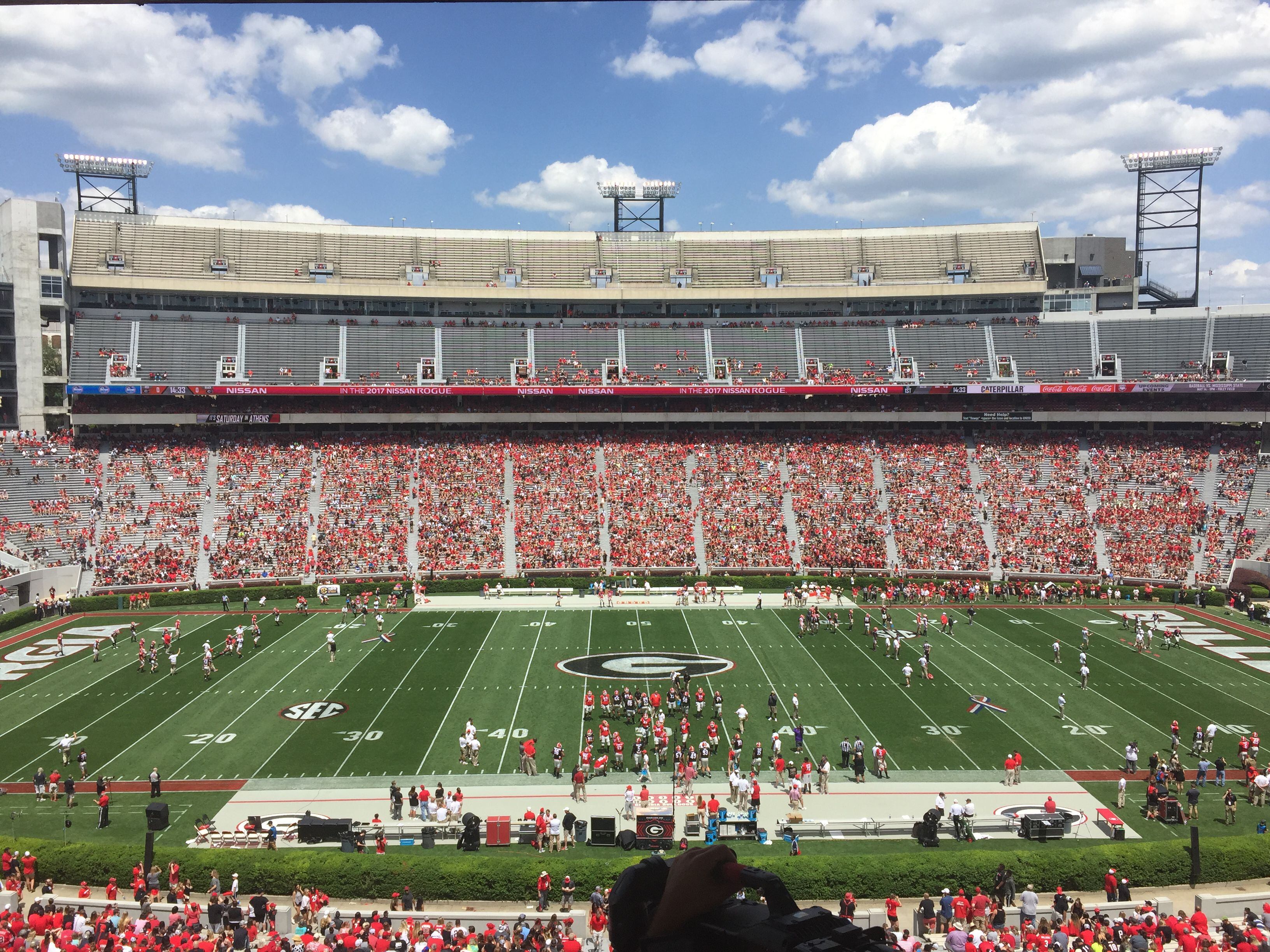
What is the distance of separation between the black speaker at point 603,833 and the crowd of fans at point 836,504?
29.5 meters

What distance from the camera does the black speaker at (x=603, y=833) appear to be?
2072cm

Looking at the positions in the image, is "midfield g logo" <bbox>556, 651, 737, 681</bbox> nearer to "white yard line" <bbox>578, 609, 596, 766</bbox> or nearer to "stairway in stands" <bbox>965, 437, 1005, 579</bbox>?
"white yard line" <bbox>578, 609, 596, 766</bbox>

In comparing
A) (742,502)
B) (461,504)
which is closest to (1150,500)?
(742,502)

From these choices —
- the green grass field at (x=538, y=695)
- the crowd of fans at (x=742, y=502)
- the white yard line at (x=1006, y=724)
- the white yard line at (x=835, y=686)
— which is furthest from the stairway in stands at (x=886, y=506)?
the white yard line at (x=1006, y=724)

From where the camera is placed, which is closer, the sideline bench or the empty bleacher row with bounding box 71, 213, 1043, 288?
the sideline bench

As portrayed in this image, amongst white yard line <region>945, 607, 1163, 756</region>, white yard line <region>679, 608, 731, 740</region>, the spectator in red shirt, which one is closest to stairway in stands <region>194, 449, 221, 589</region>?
white yard line <region>679, 608, 731, 740</region>

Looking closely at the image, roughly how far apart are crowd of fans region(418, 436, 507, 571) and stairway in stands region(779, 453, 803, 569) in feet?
51.3

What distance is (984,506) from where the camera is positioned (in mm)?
51000

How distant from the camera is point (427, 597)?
44094 mm

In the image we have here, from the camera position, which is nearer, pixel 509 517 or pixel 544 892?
pixel 544 892

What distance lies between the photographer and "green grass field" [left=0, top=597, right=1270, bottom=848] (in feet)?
82.0

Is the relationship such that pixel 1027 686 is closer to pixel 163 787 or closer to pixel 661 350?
pixel 163 787

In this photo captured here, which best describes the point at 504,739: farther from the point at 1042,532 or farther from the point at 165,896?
the point at 1042,532

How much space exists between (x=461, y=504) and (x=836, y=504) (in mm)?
21144
